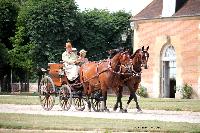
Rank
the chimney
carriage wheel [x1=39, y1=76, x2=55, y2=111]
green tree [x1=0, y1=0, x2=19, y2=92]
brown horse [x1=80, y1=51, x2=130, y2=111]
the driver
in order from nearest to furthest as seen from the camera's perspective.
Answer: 1. brown horse [x1=80, y1=51, x2=130, y2=111]
2. the driver
3. carriage wheel [x1=39, y1=76, x2=55, y2=111]
4. the chimney
5. green tree [x1=0, y1=0, x2=19, y2=92]

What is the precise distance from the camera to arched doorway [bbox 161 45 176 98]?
4553cm

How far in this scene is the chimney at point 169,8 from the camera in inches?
1777

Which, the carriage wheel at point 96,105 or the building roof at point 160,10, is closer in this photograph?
the carriage wheel at point 96,105

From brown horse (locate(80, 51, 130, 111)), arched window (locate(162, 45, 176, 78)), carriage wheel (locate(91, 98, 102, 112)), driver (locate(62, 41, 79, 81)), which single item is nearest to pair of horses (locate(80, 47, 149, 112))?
brown horse (locate(80, 51, 130, 111))

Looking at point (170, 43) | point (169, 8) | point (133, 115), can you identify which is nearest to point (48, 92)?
point (133, 115)

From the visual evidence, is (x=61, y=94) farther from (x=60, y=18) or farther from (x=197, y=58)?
(x=60, y=18)

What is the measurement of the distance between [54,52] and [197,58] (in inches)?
599

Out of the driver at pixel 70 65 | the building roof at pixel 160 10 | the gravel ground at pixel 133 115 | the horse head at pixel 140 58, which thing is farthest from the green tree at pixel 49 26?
the gravel ground at pixel 133 115

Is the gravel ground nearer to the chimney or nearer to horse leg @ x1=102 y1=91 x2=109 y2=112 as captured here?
horse leg @ x1=102 y1=91 x2=109 y2=112

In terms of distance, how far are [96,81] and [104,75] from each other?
65 cm

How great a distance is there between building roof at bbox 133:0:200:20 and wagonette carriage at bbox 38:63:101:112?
21.8 meters

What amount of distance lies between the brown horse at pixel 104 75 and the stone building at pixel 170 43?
72.3 feet

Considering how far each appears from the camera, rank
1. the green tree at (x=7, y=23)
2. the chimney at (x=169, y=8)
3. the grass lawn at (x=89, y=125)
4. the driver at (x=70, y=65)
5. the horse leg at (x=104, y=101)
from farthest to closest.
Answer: the green tree at (x=7, y=23), the chimney at (x=169, y=8), the driver at (x=70, y=65), the horse leg at (x=104, y=101), the grass lawn at (x=89, y=125)

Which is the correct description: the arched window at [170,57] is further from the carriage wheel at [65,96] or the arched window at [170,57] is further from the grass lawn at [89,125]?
the grass lawn at [89,125]
